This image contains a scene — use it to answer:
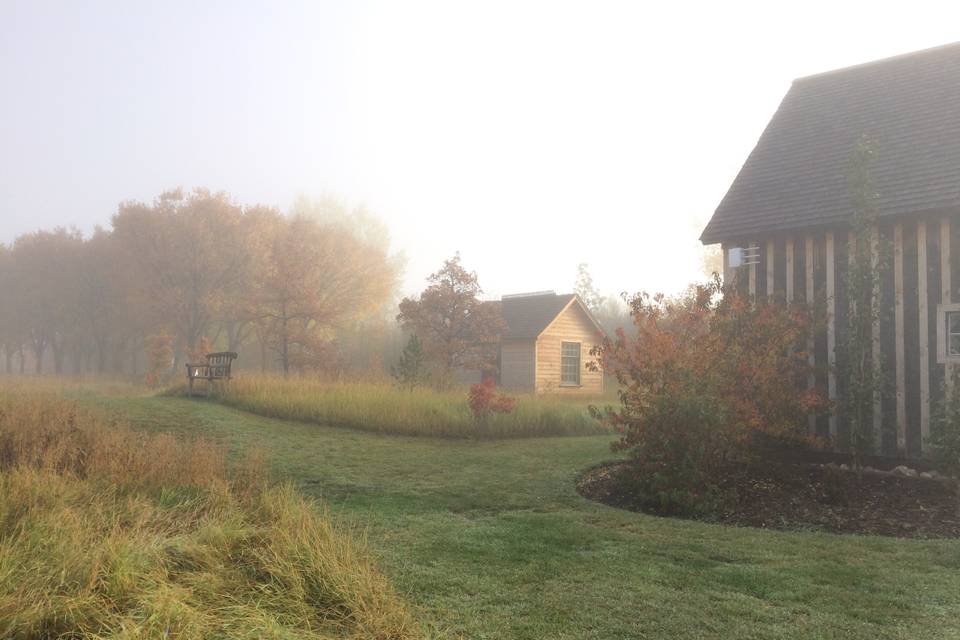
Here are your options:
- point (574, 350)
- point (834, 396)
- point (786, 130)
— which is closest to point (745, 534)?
point (834, 396)

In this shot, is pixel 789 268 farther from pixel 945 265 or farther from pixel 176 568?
pixel 176 568

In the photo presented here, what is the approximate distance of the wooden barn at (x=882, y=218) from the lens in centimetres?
849

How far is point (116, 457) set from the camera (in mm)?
6414

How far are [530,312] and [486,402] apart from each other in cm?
1363

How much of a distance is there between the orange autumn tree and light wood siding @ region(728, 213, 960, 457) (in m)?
0.36

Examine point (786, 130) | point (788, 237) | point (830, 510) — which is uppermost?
point (786, 130)

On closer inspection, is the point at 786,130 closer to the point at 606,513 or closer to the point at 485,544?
the point at 606,513

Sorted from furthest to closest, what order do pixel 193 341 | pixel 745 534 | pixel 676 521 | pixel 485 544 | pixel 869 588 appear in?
pixel 193 341
pixel 676 521
pixel 745 534
pixel 485 544
pixel 869 588

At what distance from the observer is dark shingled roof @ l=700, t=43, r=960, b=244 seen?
896cm

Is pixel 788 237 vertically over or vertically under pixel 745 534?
over

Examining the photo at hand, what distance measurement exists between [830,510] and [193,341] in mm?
32774

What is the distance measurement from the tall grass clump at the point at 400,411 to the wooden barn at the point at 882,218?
16.0 feet

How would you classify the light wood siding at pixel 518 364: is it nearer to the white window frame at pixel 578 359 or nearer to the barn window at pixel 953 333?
the white window frame at pixel 578 359

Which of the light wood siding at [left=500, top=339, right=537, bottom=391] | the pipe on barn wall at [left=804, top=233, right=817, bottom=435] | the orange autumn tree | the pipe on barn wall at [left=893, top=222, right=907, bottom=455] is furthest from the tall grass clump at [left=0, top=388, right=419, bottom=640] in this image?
the light wood siding at [left=500, top=339, right=537, bottom=391]
